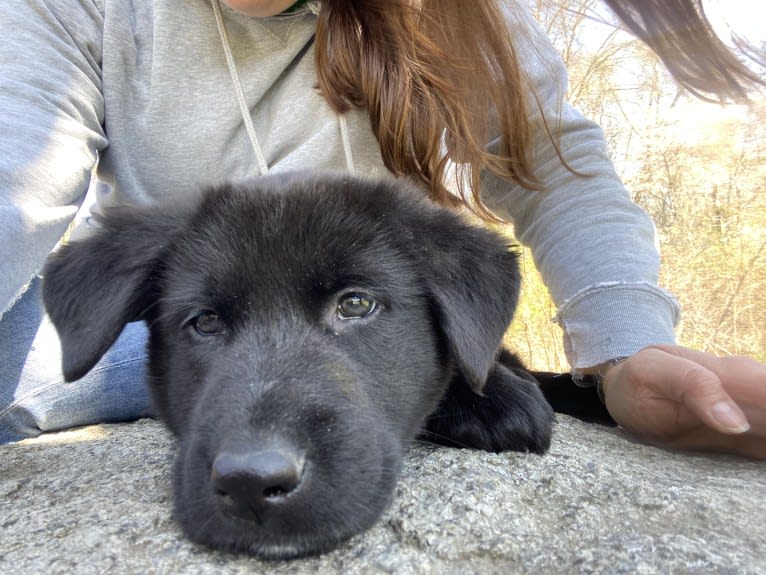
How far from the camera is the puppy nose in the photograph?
3.49 feet

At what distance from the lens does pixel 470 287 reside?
1648 mm

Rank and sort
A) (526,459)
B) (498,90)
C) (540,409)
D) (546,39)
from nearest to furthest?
(526,459)
(540,409)
(498,90)
(546,39)

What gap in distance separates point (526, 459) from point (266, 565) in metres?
0.78

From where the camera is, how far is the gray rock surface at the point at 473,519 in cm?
115

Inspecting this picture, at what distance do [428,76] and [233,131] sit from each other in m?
0.87

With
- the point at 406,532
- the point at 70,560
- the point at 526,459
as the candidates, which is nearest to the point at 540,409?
the point at 526,459

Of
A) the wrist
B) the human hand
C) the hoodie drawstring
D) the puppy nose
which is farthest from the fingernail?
the hoodie drawstring

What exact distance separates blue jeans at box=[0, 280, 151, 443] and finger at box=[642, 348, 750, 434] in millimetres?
1995

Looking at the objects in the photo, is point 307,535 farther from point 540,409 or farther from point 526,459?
point 540,409

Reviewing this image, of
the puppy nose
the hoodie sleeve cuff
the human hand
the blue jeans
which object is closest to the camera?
the puppy nose

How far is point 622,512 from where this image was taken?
1350 millimetres

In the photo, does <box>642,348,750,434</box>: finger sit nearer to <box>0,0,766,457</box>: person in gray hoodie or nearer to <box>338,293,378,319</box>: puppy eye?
<box>0,0,766,457</box>: person in gray hoodie

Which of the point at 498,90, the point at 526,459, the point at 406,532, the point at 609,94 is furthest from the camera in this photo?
the point at 609,94

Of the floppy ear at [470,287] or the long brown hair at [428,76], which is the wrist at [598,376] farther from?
the long brown hair at [428,76]
